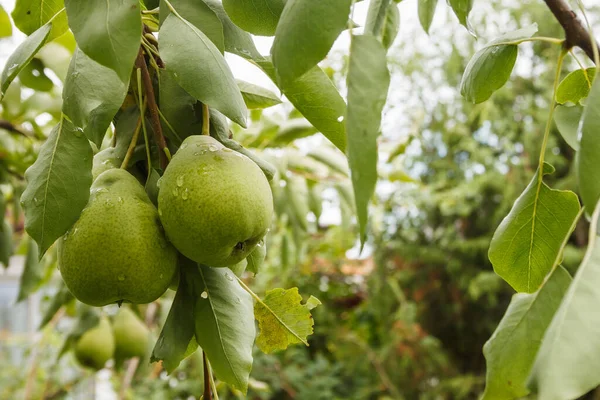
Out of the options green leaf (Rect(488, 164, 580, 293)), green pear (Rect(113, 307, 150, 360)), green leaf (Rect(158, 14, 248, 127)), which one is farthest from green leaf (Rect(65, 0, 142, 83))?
green pear (Rect(113, 307, 150, 360))

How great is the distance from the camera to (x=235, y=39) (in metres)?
0.65

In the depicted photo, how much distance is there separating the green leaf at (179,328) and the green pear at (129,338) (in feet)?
3.01

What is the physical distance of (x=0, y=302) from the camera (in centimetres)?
564

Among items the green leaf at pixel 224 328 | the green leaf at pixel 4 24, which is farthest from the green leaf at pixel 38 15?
the green leaf at pixel 4 24

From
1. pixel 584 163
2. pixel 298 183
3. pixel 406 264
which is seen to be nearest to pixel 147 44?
pixel 584 163

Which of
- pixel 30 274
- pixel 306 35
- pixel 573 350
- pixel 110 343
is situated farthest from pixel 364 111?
pixel 30 274

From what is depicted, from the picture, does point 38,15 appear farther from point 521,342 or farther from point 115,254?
point 521,342

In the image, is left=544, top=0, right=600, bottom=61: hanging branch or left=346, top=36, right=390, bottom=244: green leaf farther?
left=544, top=0, right=600, bottom=61: hanging branch

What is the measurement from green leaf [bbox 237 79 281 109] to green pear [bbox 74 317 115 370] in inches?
35.5

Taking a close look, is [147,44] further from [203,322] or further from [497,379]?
[497,379]

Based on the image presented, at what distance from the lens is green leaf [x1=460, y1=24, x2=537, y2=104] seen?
67 cm

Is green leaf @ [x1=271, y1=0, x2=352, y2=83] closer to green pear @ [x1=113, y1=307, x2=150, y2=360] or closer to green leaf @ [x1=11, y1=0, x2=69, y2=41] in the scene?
green leaf @ [x1=11, y1=0, x2=69, y2=41]

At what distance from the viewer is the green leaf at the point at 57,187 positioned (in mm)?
558

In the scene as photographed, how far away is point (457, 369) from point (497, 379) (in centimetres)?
369
